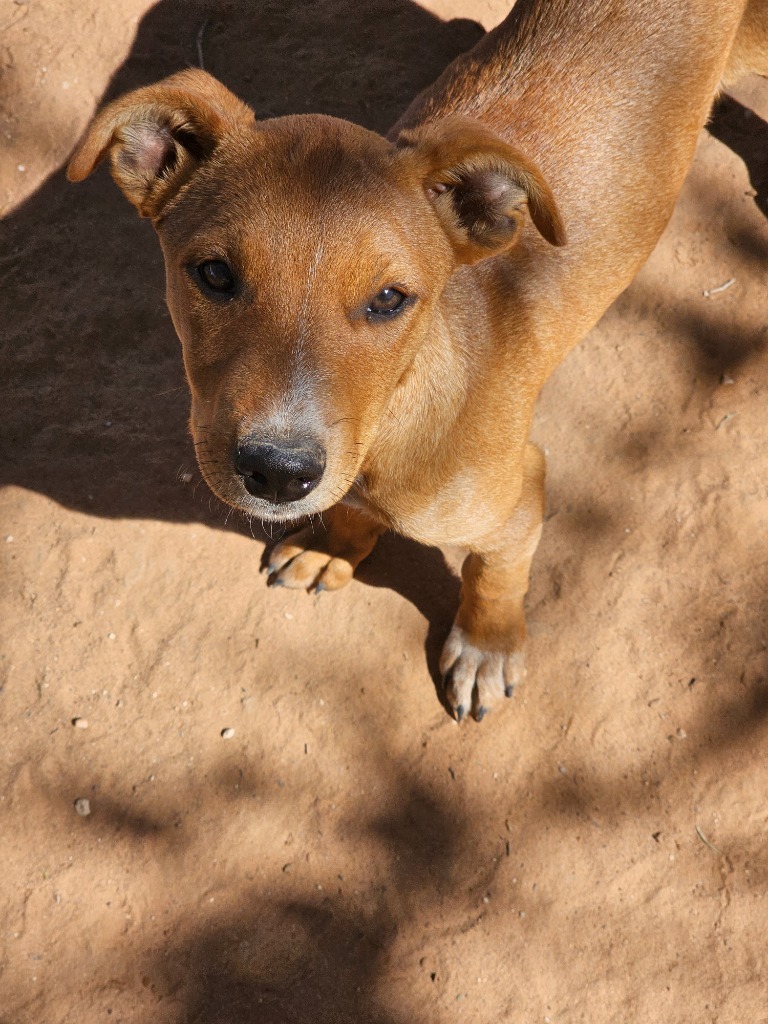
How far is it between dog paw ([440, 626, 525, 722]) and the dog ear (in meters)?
2.46

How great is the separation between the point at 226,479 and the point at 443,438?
3.21 feet

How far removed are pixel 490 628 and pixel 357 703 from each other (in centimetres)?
75

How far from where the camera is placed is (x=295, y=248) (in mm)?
2723

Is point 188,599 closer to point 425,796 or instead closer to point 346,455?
point 425,796

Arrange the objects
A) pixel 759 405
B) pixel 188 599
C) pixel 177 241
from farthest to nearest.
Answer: pixel 759 405 < pixel 188 599 < pixel 177 241

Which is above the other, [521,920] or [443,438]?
[443,438]

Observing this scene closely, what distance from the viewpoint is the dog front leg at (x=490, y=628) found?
13.8 ft

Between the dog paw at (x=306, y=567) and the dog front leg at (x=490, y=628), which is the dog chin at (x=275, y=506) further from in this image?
the dog paw at (x=306, y=567)

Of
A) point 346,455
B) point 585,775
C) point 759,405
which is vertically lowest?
point 585,775

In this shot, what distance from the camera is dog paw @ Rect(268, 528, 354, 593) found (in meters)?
4.62


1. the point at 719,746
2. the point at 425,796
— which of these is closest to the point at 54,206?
the point at 425,796

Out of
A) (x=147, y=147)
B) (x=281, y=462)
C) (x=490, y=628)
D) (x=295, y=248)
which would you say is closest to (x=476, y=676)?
(x=490, y=628)

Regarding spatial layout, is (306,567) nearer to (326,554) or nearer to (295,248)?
(326,554)

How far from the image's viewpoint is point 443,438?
3521 millimetres
